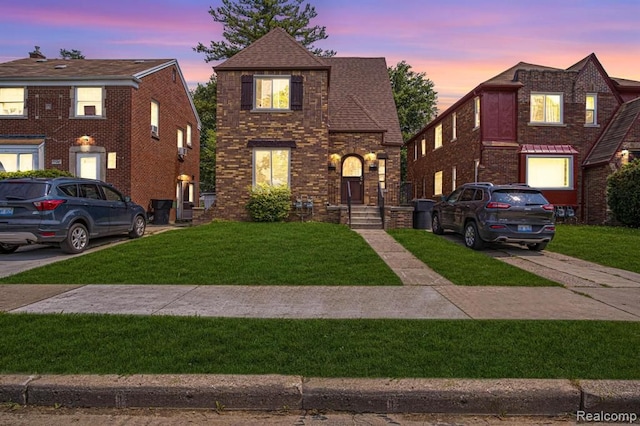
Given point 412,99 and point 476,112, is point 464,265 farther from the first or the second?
point 412,99

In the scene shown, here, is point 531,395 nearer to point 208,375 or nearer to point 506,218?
point 208,375

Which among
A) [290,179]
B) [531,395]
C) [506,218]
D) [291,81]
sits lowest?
[531,395]

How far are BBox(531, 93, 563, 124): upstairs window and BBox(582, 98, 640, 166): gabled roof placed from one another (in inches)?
81.4

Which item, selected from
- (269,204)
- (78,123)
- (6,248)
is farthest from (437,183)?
(6,248)

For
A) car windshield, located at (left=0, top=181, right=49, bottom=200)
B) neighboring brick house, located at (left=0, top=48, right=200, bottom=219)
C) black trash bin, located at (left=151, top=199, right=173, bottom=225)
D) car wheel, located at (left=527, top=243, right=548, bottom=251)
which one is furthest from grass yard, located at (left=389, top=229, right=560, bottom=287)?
neighboring brick house, located at (left=0, top=48, right=200, bottom=219)

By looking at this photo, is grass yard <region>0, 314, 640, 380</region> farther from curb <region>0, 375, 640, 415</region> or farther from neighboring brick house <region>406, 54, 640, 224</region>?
neighboring brick house <region>406, 54, 640, 224</region>

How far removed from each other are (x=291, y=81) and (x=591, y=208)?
567 inches

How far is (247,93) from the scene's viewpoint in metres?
17.4

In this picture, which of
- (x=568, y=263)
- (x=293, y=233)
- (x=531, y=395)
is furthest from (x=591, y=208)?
(x=531, y=395)

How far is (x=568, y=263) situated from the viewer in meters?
10.4

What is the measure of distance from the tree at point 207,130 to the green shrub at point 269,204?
65.4 feet

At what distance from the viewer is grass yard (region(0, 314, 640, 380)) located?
3.85m

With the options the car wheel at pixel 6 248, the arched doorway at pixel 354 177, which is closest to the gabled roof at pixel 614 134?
the arched doorway at pixel 354 177

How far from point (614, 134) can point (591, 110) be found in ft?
5.52
